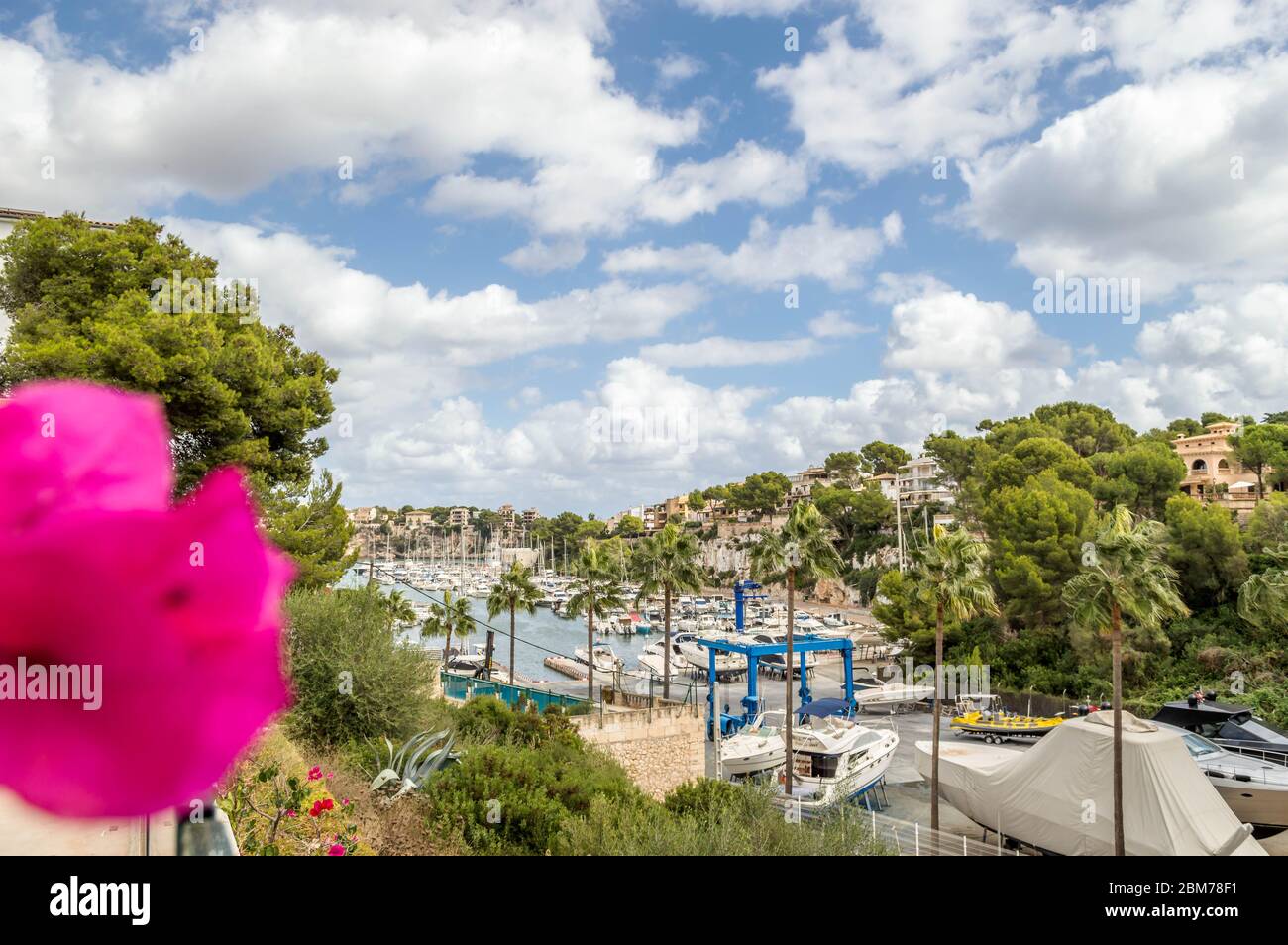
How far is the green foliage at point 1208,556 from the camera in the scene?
3241 cm

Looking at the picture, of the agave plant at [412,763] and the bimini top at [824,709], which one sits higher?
the agave plant at [412,763]

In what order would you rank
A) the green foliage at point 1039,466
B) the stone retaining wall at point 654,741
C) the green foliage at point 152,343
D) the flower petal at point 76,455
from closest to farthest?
1. the flower petal at point 76,455
2. the green foliage at point 152,343
3. the stone retaining wall at point 654,741
4. the green foliage at point 1039,466

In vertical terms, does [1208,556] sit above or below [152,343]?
below

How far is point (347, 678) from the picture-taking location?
41.4 ft

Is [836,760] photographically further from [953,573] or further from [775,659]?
[775,659]

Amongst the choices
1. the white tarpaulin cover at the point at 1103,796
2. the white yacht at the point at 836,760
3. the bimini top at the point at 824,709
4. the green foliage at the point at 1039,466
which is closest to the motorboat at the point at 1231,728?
the white yacht at the point at 836,760

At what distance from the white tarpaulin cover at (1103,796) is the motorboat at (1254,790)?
279cm

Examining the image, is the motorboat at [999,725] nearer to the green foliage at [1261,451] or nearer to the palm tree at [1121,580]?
the palm tree at [1121,580]

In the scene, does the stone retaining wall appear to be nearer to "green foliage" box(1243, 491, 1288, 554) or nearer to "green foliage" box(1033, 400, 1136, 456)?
"green foliage" box(1243, 491, 1288, 554)

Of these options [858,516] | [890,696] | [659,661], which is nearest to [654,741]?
[890,696]

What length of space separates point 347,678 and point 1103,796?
Answer: 35.7ft
